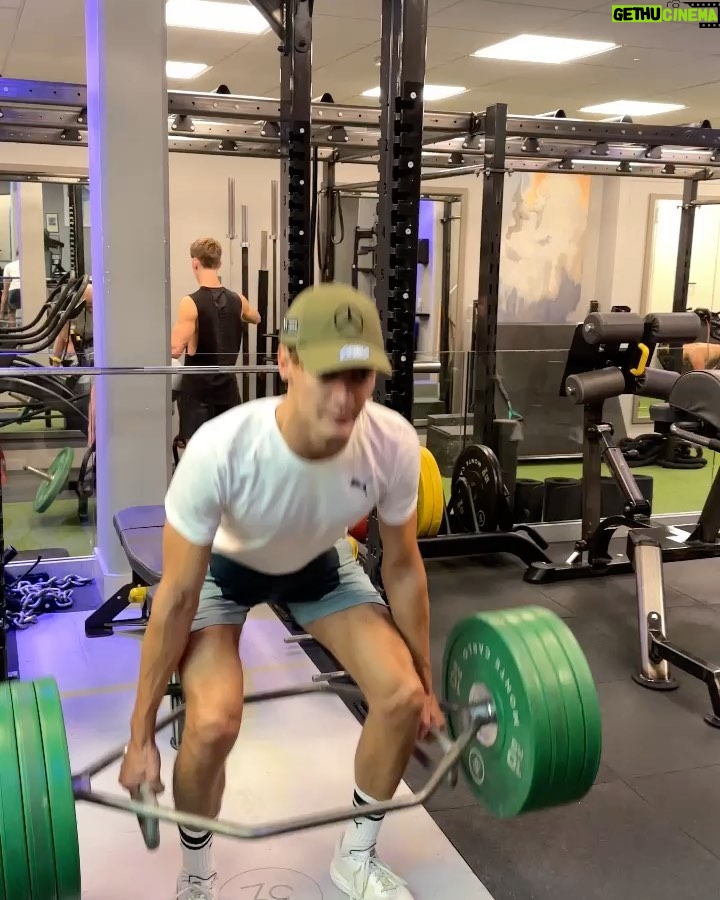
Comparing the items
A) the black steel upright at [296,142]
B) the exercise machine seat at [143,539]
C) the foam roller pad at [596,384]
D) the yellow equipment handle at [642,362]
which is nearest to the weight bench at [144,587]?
the exercise machine seat at [143,539]

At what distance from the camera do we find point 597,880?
1960mm

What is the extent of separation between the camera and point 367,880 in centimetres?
180

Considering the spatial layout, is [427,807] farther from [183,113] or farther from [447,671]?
[183,113]

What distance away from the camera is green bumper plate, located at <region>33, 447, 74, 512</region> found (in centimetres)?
457

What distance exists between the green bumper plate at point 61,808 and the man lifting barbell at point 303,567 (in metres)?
0.15

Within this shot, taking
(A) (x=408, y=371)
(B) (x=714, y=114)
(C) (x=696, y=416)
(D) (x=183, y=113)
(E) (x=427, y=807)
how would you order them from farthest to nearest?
(B) (x=714, y=114) < (D) (x=183, y=113) < (C) (x=696, y=416) < (A) (x=408, y=371) < (E) (x=427, y=807)

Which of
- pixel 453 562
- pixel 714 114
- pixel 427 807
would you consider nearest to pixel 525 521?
pixel 453 562

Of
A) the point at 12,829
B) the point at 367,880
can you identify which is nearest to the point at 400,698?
the point at 367,880

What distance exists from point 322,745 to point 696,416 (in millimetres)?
1776

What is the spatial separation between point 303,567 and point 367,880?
2.16 ft

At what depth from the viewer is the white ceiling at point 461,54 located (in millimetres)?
4966

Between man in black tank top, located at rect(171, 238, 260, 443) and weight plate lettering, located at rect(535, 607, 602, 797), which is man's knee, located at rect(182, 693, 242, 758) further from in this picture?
man in black tank top, located at rect(171, 238, 260, 443)

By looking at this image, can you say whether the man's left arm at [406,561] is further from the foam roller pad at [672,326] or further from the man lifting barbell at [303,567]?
the foam roller pad at [672,326]

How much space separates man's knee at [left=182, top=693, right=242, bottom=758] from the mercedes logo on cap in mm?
701
